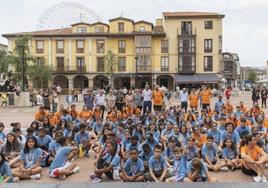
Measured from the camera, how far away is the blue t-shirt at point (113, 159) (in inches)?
388

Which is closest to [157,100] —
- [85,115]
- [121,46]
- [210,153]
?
[85,115]

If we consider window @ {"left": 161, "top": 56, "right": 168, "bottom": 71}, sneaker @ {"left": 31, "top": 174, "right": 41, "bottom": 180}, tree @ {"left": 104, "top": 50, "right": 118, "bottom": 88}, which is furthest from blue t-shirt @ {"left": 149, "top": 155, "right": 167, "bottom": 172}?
window @ {"left": 161, "top": 56, "right": 168, "bottom": 71}

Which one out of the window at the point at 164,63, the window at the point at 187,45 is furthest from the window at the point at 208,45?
the window at the point at 164,63

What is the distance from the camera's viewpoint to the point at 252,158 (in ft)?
32.8

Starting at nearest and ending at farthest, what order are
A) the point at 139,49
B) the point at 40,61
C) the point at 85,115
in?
1. the point at 85,115
2. the point at 40,61
3. the point at 139,49

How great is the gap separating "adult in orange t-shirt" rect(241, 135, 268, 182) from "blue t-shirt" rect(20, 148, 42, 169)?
4.70 meters

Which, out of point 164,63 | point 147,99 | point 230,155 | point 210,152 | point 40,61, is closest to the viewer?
point 210,152

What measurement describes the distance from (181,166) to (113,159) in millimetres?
1590

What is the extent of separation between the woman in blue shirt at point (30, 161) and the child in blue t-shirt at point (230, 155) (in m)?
4.42

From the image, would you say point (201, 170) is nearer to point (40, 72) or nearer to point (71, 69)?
point (40, 72)

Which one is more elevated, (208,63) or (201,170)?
(208,63)

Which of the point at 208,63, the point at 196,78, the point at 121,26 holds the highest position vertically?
the point at 121,26

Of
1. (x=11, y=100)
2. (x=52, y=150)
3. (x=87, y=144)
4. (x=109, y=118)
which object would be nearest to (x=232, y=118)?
(x=109, y=118)

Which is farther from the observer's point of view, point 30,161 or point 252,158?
point 30,161
